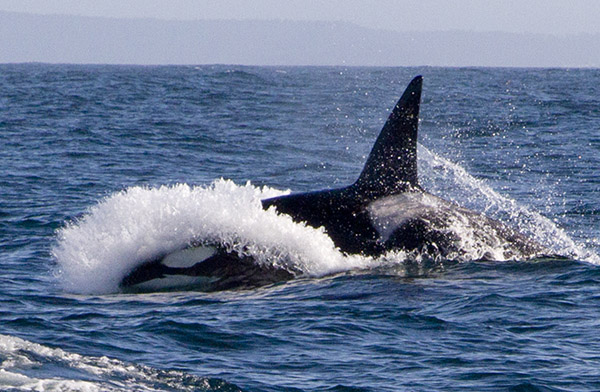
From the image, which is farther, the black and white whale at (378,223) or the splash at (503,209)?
the splash at (503,209)

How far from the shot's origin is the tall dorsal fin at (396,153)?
15.1 m

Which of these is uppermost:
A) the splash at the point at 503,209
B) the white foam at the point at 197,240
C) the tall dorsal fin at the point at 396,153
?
the tall dorsal fin at the point at 396,153

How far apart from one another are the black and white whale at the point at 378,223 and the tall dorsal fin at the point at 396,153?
0.01 metres

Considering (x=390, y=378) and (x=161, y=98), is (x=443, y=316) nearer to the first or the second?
(x=390, y=378)

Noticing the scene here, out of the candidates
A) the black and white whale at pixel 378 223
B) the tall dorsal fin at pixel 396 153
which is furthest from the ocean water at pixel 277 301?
the tall dorsal fin at pixel 396 153

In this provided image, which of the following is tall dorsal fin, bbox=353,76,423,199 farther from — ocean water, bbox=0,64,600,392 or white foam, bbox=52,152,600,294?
ocean water, bbox=0,64,600,392

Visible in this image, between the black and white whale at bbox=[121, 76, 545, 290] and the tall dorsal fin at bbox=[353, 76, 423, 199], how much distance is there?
1 cm

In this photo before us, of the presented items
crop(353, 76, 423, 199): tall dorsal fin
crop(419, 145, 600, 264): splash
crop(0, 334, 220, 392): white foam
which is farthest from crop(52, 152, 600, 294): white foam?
crop(0, 334, 220, 392): white foam

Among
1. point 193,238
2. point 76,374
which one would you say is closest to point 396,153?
point 193,238

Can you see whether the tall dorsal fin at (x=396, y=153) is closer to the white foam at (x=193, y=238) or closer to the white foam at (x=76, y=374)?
the white foam at (x=193, y=238)

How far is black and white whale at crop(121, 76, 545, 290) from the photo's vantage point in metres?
14.7

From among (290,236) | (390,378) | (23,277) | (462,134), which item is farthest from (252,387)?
(462,134)

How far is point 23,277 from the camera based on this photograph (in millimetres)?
15914

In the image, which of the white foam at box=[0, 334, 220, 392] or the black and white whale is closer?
the white foam at box=[0, 334, 220, 392]
